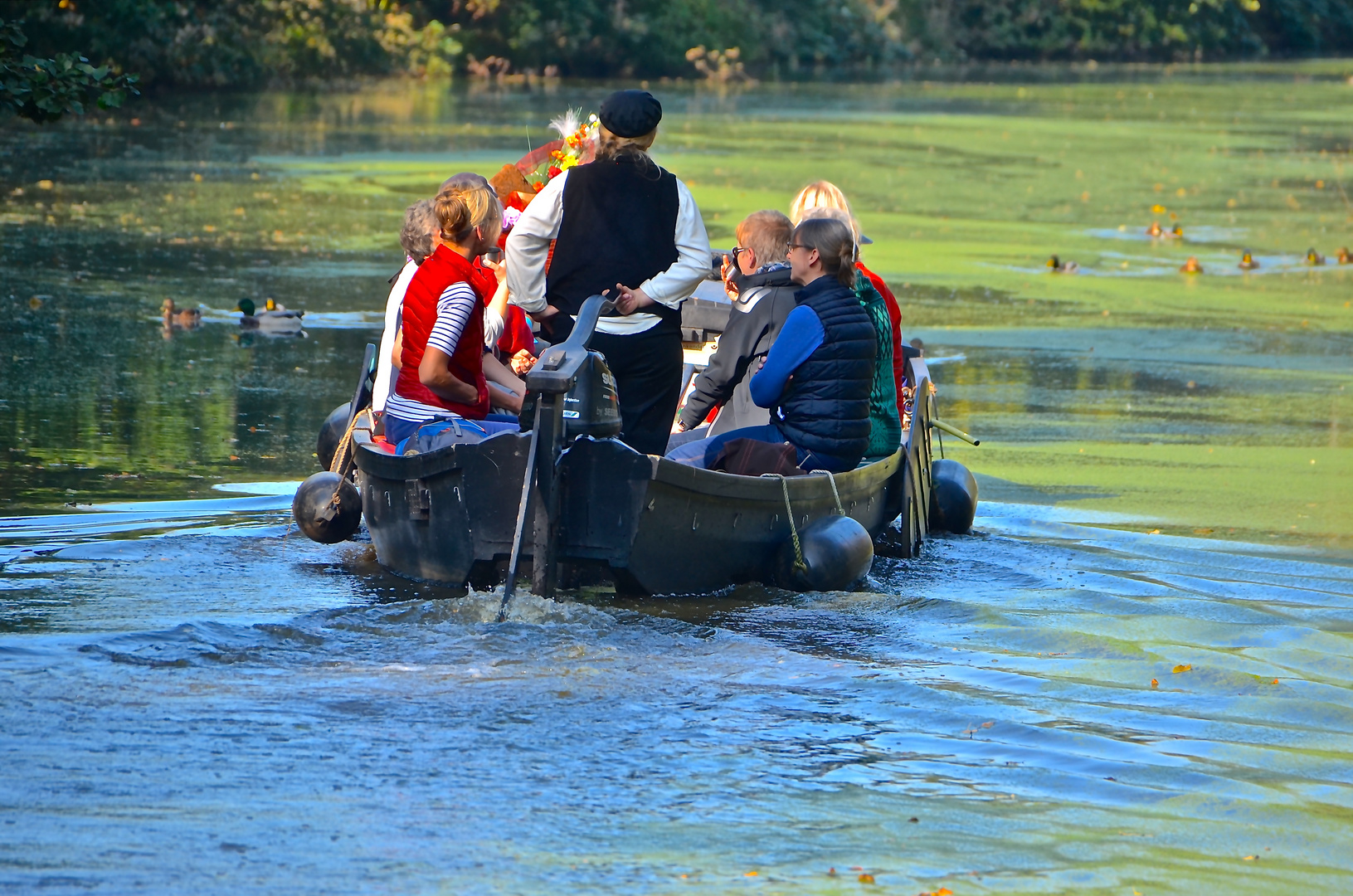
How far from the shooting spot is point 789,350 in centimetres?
743

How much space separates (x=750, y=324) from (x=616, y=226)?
3.34 ft

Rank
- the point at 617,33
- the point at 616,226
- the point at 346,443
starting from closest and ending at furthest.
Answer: the point at 616,226, the point at 346,443, the point at 617,33

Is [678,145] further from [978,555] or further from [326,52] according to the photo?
[978,555]

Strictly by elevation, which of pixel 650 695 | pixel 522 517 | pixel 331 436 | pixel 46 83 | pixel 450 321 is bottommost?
pixel 650 695

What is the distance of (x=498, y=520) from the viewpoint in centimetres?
675

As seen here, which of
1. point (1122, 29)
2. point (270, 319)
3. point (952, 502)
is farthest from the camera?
point (1122, 29)

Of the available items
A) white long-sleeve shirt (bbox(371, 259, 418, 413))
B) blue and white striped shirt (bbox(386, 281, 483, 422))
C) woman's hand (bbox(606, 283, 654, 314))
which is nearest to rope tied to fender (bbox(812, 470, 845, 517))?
woman's hand (bbox(606, 283, 654, 314))

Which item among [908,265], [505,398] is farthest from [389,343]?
[908,265]

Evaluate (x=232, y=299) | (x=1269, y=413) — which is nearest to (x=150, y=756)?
(x=1269, y=413)

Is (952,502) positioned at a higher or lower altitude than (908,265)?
lower

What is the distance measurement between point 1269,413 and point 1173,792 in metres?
7.49

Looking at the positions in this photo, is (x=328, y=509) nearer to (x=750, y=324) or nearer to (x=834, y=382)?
(x=750, y=324)

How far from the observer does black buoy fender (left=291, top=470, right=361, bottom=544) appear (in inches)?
310

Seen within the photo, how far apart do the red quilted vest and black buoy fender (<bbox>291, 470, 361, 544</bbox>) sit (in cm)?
83
